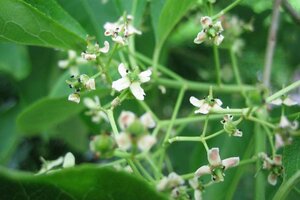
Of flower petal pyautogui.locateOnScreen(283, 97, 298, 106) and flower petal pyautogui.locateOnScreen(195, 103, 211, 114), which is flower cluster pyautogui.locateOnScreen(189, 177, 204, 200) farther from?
flower petal pyautogui.locateOnScreen(283, 97, 298, 106)

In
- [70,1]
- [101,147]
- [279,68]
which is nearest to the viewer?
[101,147]

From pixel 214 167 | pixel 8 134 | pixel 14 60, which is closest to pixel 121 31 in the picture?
pixel 214 167

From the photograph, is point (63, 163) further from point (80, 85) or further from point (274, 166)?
point (274, 166)

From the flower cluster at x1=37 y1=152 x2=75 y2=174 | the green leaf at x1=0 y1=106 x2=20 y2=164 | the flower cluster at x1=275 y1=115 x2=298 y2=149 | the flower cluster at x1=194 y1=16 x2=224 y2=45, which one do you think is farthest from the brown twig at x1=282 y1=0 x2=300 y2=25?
the green leaf at x1=0 y1=106 x2=20 y2=164

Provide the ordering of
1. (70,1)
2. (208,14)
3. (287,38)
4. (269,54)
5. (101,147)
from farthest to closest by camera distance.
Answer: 1. (287,38)
2. (70,1)
3. (269,54)
4. (208,14)
5. (101,147)

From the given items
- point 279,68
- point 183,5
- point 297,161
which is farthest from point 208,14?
point 279,68

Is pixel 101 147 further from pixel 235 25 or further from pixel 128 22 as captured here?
pixel 235 25

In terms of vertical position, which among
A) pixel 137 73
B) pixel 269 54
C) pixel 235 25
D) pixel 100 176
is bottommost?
pixel 100 176
